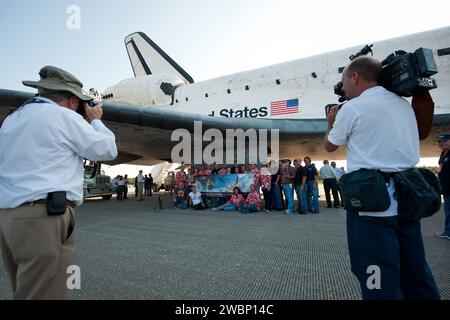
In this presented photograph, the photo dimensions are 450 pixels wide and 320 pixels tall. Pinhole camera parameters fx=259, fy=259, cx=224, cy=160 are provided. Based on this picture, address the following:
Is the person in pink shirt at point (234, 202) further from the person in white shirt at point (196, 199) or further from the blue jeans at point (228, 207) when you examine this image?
the person in white shirt at point (196, 199)

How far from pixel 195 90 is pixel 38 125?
36.3ft

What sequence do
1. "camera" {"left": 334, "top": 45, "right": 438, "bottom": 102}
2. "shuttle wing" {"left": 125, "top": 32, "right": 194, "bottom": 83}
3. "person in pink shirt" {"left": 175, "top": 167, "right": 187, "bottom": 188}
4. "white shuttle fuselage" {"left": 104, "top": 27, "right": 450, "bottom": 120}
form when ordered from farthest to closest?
"shuttle wing" {"left": 125, "top": 32, "right": 194, "bottom": 83} → "person in pink shirt" {"left": 175, "top": 167, "right": 187, "bottom": 188} → "white shuttle fuselage" {"left": 104, "top": 27, "right": 450, "bottom": 120} → "camera" {"left": 334, "top": 45, "right": 438, "bottom": 102}

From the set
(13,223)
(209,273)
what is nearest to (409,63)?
(13,223)

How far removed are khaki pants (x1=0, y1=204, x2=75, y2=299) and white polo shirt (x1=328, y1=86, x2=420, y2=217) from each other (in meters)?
1.57

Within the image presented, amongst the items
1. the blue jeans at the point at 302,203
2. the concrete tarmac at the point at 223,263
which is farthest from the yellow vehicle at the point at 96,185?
the blue jeans at the point at 302,203

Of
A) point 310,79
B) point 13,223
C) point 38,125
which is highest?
point 310,79

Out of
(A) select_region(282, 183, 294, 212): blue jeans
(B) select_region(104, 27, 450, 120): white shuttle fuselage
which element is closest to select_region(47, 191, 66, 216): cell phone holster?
(A) select_region(282, 183, 294, 212): blue jeans

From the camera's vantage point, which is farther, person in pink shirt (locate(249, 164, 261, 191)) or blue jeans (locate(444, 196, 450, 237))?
person in pink shirt (locate(249, 164, 261, 191))

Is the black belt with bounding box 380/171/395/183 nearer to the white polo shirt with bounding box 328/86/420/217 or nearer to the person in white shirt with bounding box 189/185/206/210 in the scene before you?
the white polo shirt with bounding box 328/86/420/217

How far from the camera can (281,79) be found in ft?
→ 30.8

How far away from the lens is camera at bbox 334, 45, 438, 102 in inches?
53.0

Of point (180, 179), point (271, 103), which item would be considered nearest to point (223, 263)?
point (180, 179)

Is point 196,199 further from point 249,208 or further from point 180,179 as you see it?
point 249,208
